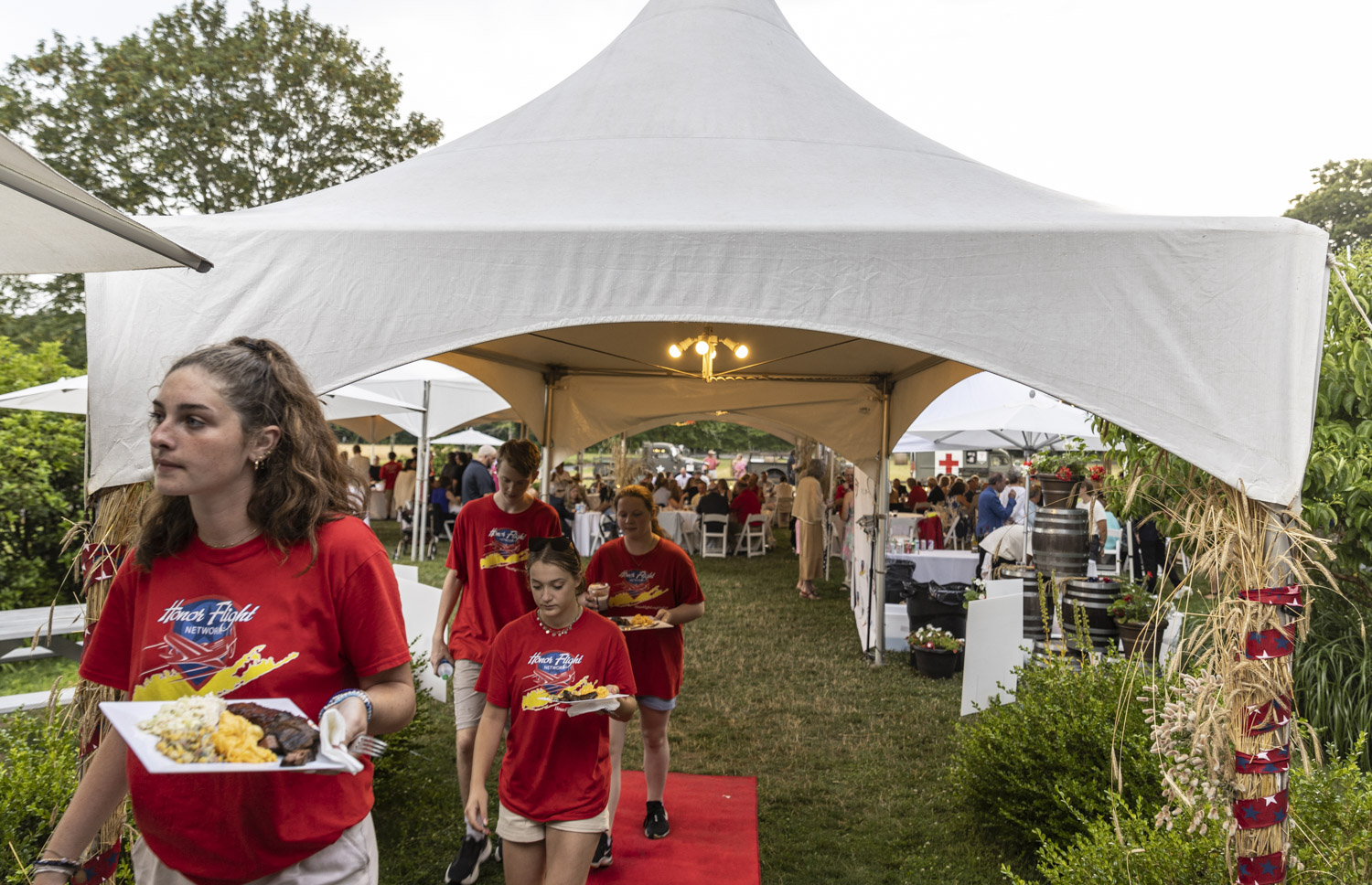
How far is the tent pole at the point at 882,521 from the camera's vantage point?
7668 millimetres

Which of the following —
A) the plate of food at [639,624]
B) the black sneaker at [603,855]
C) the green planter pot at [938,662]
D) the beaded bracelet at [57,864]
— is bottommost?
the black sneaker at [603,855]

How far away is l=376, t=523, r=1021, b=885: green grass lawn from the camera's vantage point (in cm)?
432

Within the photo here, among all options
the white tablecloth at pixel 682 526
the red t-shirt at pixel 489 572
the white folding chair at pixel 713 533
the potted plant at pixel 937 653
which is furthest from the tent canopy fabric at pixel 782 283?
the white folding chair at pixel 713 533

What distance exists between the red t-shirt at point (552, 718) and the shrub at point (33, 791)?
149 cm

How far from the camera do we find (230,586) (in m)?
1.61

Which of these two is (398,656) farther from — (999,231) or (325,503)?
(999,231)

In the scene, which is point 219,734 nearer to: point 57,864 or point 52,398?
point 57,864

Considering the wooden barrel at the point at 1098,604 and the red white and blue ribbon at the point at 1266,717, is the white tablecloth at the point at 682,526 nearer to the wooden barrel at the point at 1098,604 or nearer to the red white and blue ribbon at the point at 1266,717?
the wooden barrel at the point at 1098,604

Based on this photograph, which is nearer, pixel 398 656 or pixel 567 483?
pixel 398 656

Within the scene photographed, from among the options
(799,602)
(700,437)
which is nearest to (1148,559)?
(799,602)

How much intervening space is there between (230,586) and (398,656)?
32 cm

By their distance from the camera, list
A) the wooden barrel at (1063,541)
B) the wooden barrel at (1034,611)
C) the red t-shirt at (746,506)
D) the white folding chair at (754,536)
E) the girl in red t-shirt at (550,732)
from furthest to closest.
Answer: the red t-shirt at (746,506)
the white folding chair at (754,536)
the wooden barrel at (1063,541)
the wooden barrel at (1034,611)
the girl in red t-shirt at (550,732)

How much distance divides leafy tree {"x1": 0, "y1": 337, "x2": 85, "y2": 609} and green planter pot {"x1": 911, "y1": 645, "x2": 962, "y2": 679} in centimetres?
730

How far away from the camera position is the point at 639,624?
3820 mm
